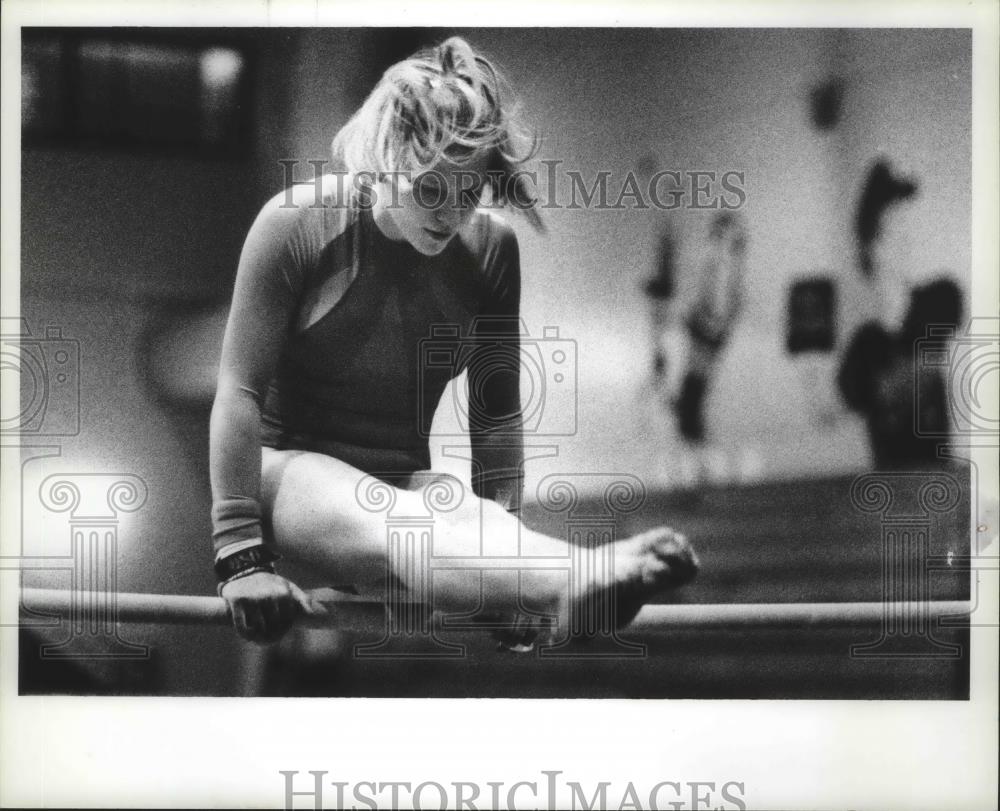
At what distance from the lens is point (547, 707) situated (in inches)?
107

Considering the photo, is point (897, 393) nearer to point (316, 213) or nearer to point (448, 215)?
point (448, 215)

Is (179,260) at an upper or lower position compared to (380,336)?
upper

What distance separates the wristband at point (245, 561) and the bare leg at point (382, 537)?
0.07 m

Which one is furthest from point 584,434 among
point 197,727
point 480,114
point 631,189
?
point 197,727

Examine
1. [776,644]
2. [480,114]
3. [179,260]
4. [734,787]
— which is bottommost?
[734,787]

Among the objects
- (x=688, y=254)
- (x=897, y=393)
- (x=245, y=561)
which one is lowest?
(x=245, y=561)

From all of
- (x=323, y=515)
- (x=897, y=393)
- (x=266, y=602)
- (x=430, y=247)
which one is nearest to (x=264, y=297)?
(x=430, y=247)

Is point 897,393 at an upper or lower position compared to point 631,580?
upper

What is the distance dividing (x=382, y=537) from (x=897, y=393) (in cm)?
149

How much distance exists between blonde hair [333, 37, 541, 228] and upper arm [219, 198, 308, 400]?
10.4 inches

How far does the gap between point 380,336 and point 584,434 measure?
0.63 metres

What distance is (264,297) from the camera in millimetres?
2695

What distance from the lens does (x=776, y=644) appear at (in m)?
2.71

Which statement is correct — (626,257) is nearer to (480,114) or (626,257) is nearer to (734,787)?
(480,114)
